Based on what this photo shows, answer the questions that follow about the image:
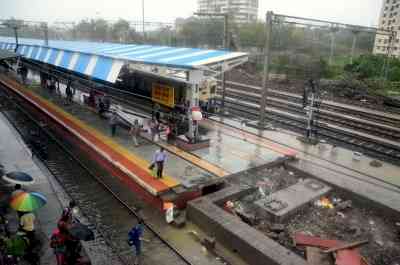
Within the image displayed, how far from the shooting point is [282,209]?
35.1 feet

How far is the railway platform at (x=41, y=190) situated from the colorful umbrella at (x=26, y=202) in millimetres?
1432

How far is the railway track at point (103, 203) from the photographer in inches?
369

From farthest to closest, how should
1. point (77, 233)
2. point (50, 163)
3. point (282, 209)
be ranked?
1. point (50, 163)
2. point (282, 209)
3. point (77, 233)

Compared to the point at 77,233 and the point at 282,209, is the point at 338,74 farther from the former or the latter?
the point at 77,233

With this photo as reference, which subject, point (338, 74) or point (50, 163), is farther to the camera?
point (338, 74)

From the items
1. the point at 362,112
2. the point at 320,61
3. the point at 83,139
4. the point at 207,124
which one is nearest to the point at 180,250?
the point at 83,139

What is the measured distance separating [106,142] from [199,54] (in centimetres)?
604

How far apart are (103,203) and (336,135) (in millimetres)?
12797

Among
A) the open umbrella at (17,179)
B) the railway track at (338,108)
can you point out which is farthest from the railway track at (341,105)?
the open umbrella at (17,179)

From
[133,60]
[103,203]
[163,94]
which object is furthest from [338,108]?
[103,203]

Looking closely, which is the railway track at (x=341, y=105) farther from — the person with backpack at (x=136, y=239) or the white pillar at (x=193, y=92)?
the person with backpack at (x=136, y=239)

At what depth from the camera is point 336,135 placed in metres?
18.4

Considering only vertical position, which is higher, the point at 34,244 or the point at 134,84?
the point at 134,84

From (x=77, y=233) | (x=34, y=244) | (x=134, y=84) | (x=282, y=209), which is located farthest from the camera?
(x=134, y=84)
